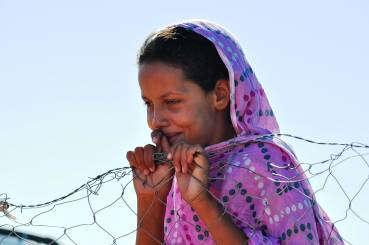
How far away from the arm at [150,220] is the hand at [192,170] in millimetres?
328

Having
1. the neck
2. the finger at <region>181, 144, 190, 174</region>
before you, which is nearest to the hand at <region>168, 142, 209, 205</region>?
the finger at <region>181, 144, 190, 174</region>

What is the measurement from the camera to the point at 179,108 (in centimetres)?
252

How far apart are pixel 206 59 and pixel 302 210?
465 mm

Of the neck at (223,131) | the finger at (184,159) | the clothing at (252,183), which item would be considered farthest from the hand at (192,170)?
the neck at (223,131)

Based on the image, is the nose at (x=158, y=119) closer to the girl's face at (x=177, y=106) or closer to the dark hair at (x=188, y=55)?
the girl's face at (x=177, y=106)

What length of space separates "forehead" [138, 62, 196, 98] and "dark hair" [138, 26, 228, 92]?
0.05ft

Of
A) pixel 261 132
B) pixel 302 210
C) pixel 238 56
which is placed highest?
pixel 238 56

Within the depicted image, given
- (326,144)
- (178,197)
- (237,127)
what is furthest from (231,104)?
(326,144)

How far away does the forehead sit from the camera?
252cm

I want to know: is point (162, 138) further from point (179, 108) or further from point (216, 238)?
point (216, 238)

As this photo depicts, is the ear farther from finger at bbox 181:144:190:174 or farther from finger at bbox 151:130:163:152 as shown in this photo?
finger at bbox 181:144:190:174

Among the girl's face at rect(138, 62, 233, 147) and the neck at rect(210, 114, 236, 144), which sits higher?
the girl's face at rect(138, 62, 233, 147)

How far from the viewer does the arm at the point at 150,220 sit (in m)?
2.65

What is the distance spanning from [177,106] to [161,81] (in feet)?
0.24
